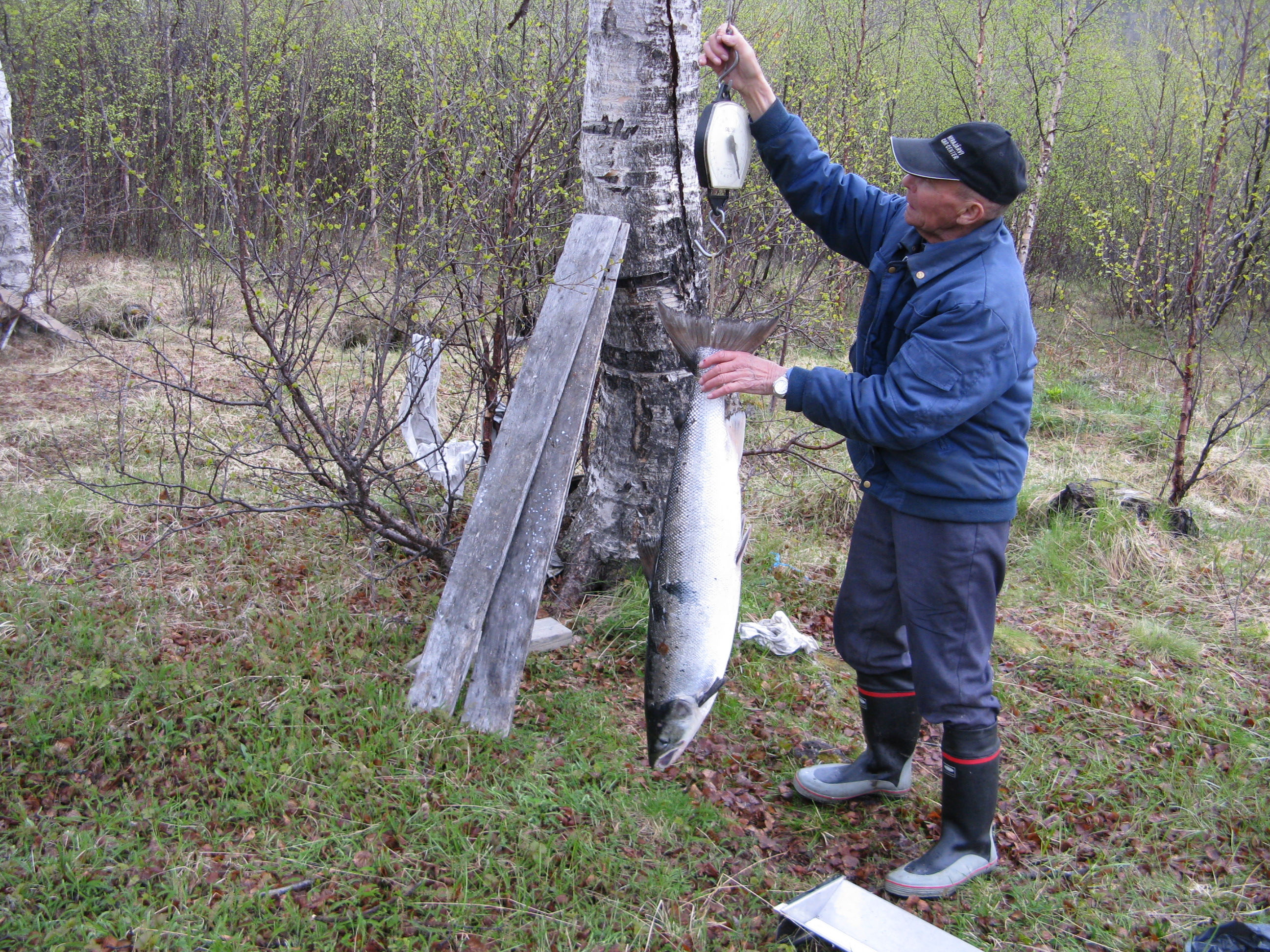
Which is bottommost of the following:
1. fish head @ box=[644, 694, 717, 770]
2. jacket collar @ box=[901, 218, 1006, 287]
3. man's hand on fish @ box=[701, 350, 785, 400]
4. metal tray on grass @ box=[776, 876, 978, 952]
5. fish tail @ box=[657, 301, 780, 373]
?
metal tray on grass @ box=[776, 876, 978, 952]

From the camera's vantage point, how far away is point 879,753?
3.32 m

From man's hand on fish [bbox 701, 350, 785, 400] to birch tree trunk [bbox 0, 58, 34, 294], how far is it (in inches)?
316

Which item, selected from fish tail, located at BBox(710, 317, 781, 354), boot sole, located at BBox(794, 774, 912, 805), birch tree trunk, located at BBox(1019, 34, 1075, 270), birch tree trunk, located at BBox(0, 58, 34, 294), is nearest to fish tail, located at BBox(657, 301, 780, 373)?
fish tail, located at BBox(710, 317, 781, 354)

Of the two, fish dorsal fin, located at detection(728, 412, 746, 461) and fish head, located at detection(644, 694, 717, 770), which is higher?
fish dorsal fin, located at detection(728, 412, 746, 461)

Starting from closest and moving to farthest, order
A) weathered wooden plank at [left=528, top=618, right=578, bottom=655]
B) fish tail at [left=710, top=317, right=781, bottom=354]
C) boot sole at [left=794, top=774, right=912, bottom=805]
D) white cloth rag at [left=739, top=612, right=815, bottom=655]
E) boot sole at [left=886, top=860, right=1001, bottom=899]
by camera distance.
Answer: fish tail at [left=710, top=317, right=781, bottom=354]
boot sole at [left=886, top=860, right=1001, bottom=899]
boot sole at [left=794, top=774, right=912, bottom=805]
weathered wooden plank at [left=528, top=618, right=578, bottom=655]
white cloth rag at [left=739, top=612, right=815, bottom=655]

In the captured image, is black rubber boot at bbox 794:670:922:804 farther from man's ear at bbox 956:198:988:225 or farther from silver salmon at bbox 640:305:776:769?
man's ear at bbox 956:198:988:225

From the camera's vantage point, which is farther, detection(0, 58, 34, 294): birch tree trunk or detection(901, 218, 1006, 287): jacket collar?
detection(0, 58, 34, 294): birch tree trunk

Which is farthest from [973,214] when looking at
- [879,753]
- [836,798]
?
[836,798]

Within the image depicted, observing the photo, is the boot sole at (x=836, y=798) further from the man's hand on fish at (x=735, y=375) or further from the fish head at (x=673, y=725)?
the man's hand on fish at (x=735, y=375)

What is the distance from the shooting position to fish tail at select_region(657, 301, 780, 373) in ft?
8.77

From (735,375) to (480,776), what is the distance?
1754mm

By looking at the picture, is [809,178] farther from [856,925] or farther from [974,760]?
[856,925]

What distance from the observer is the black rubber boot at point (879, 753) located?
3.21 meters

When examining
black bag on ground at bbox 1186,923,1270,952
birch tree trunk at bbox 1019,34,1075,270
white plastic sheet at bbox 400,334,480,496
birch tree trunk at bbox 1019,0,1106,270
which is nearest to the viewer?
black bag on ground at bbox 1186,923,1270,952
